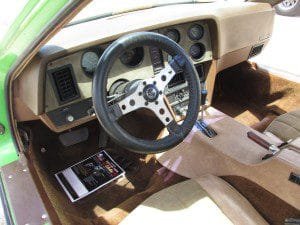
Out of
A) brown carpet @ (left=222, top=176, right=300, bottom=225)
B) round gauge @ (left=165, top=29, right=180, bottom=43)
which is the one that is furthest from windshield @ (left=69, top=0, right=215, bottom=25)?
brown carpet @ (left=222, top=176, right=300, bottom=225)

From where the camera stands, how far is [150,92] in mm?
1499

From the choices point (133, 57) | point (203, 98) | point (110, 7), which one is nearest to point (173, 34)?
point (133, 57)

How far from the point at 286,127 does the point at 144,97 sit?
42.0 inches

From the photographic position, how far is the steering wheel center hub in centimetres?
149

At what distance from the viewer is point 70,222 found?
1666 millimetres

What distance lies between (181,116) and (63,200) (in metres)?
0.87

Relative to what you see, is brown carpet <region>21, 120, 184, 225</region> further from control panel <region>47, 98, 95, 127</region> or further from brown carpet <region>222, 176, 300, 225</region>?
brown carpet <region>222, 176, 300, 225</region>

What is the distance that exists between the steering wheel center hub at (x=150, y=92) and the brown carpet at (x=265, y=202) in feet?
1.90

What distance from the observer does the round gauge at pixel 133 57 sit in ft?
6.09

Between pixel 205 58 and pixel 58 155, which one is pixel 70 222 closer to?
pixel 58 155

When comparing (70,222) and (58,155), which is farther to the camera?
(58,155)

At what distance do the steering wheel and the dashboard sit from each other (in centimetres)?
33

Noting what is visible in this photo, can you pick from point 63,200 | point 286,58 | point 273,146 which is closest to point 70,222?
point 63,200

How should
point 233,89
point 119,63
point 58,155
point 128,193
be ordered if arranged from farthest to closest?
point 233,89
point 58,155
point 128,193
point 119,63
